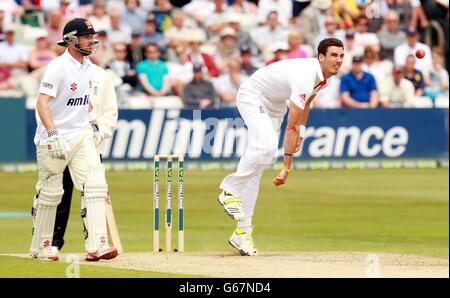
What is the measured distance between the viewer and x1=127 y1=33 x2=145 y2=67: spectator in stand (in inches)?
947

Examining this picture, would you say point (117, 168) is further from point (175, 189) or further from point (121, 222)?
point (121, 222)

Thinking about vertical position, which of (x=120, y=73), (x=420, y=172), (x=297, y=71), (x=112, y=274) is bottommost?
(x=420, y=172)

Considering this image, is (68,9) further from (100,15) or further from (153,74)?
(153,74)

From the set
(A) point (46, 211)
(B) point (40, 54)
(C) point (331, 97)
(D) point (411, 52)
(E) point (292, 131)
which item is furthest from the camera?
(D) point (411, 52)

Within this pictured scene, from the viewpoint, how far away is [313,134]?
23531mm

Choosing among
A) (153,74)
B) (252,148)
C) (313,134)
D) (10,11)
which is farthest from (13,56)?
(252,148)

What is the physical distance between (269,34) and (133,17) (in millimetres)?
2538

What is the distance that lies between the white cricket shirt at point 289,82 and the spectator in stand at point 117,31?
39.7 feet

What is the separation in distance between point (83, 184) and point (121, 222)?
18.1ft

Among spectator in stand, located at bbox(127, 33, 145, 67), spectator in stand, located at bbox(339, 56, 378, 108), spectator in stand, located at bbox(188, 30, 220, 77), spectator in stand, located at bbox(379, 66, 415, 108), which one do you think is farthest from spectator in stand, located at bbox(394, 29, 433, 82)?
spectator in stand, located at bbox(127, 33, 145, 67)

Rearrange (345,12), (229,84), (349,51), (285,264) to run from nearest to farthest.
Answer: (285,264) < (229,84) < (349,51) < (345,12)
